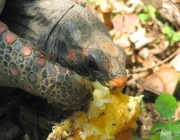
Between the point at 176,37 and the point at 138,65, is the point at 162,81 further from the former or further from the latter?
the point at 176,37

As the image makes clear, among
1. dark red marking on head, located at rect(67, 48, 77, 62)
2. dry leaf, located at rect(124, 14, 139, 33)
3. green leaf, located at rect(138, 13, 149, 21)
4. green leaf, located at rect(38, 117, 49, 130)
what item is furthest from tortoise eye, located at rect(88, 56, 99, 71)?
green leaf, located at rect(138, 13, 149, 21)

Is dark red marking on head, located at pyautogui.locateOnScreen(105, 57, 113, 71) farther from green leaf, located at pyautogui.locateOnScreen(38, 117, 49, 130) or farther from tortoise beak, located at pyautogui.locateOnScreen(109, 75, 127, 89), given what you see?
green leaf, located at pyautogui.locateOnScreen(38, 117, 49, 130)

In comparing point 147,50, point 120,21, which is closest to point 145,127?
point 147,50

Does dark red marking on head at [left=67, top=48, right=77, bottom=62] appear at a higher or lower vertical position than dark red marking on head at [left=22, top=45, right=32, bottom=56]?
lower

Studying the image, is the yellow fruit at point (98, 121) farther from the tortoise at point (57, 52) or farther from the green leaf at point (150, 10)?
the green leaf at point (150, 10)

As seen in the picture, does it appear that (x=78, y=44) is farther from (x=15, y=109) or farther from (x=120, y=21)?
(x=120, y=21)

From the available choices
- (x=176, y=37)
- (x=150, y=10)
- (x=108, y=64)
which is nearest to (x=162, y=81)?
(x=176, y=37)
